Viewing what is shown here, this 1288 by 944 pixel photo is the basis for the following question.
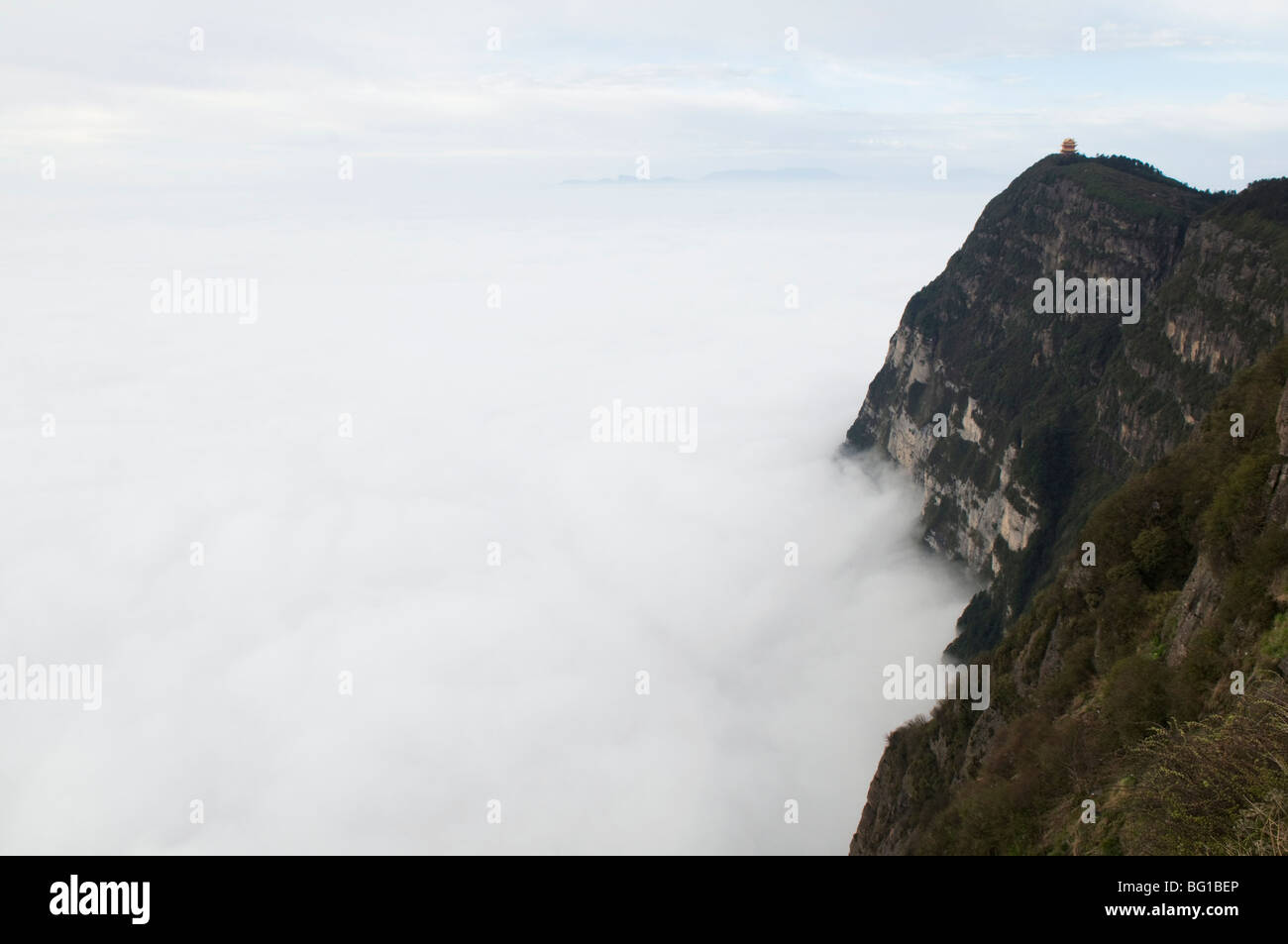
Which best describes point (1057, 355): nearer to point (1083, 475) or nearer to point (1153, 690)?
point (1083, 475)

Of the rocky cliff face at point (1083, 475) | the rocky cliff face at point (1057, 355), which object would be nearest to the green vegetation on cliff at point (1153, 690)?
the rocky cliff face at point (1083, 475)

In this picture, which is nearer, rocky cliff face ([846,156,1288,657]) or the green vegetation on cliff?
the green vegetation on cliff

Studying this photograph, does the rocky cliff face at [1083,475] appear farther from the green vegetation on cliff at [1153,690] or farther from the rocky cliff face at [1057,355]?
the rocky cliff face at [1057,355]

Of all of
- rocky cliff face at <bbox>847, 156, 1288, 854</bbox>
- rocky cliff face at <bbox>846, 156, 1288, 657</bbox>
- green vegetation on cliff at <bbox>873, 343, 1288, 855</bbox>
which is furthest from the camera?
rocky cliff face at <bbox>846, 156, 1288, 657</bbox>

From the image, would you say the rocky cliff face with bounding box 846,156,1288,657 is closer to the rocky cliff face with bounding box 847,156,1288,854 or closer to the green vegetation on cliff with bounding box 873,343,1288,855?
the rocky cliff face with bounding box 847,156,1288,854

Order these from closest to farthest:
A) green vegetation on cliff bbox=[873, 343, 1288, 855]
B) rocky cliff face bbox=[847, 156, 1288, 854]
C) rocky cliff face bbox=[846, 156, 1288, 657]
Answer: green vegetation on cliff bbox=[873, 343, 1288, 855]
rocky cliff face bbox=[847, 156, 1288, 854]
rocky cliff face bbox=[846, 156, 1288, 657]

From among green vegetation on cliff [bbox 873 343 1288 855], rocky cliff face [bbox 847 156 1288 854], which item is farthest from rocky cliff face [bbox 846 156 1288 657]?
green vegetation on cliff [bbox 873 343 1288 855]

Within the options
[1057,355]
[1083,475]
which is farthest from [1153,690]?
[1057,355]
